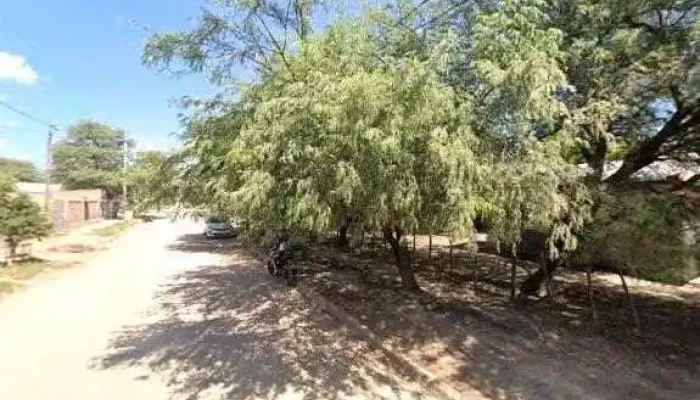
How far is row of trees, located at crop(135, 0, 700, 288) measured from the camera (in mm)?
6895

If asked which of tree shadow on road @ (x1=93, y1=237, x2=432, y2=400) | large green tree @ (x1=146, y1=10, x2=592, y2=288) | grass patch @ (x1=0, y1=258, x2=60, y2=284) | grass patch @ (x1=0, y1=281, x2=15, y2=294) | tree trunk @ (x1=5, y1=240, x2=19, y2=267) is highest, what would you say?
large green tree @ (x1=146, y1=10, x2=592, y2=288)

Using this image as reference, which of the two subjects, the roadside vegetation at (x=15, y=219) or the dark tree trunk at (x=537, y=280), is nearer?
the dark tree trunk at (x=537, y=280)

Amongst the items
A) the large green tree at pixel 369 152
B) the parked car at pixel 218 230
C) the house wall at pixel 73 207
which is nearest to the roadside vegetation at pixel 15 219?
the parked car at pixel 218 230

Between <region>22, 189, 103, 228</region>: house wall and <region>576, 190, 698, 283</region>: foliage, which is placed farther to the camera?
<region>22, 189, 103, 228</region>: house wall

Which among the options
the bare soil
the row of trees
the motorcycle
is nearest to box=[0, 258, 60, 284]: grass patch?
the motorcycle

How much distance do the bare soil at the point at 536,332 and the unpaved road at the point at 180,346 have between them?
91cm

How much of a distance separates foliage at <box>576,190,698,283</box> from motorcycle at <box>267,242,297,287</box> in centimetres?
814

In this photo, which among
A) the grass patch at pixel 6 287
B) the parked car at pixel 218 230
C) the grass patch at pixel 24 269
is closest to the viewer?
the grass patch at pixel 6 287

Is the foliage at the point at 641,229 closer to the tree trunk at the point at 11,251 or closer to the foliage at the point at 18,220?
the foliage at the point at 18,220

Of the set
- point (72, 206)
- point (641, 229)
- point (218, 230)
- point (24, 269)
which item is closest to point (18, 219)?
point (24, 269)

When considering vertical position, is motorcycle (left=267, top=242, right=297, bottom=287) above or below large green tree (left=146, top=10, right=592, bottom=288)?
below

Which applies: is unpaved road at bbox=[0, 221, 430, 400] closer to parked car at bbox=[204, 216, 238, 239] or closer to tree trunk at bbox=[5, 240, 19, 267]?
tree trunk at bbox=[5, 240, 19, 267]

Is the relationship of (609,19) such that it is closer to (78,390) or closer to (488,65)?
(488,65)

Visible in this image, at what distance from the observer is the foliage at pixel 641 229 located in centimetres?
890
